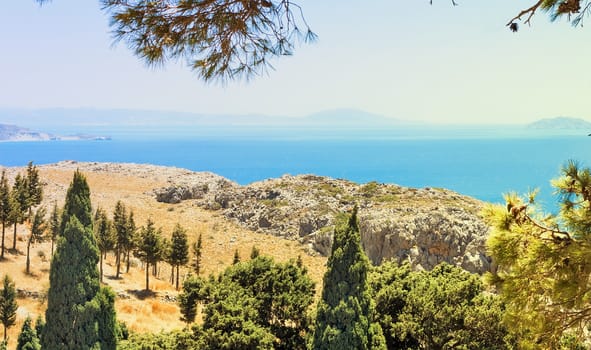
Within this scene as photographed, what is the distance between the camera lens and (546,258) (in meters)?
4.08

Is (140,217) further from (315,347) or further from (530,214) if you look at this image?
(530,214)

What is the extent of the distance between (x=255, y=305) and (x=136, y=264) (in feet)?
66.2

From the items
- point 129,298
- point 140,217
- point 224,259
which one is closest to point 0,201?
point 129,298

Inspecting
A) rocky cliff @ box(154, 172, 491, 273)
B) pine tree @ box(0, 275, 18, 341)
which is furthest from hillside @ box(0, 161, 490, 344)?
pine tree @ box(0, 275, 18, 341)

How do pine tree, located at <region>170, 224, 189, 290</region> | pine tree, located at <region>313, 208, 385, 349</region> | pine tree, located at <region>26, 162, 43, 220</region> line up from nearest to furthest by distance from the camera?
pine tree, located at <region>313, 208, 385, 349</region>, pine tree, located at <region>170, 224, 189, 290</region>, pine tree, located at <region>26, 162, 43, 220</region>

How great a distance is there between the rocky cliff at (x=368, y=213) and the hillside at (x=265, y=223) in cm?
6

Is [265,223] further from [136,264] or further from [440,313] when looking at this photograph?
[440,313]

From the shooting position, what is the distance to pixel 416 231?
25797 mm

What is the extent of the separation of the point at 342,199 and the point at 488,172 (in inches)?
4058

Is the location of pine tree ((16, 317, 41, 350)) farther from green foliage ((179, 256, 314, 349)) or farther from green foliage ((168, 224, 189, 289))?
green foliage ((168, 224, 189, 289))

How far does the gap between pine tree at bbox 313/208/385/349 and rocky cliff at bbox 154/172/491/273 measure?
6.18 metres

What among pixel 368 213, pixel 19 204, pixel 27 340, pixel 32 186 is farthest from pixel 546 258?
pixel 32 186

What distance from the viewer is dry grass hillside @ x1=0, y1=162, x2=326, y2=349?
19.4 meters

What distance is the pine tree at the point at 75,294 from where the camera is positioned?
9.59 meters
